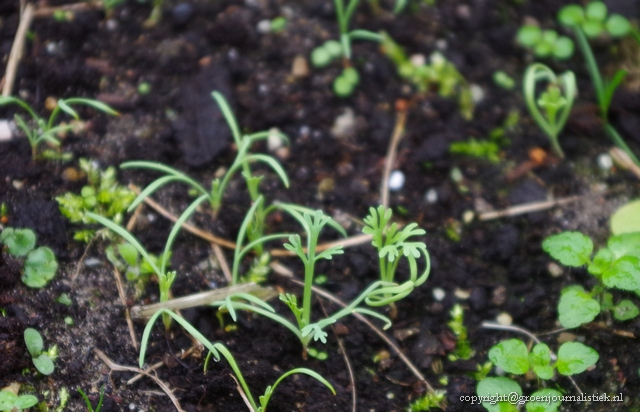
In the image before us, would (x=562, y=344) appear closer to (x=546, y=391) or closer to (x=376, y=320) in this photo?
(x=546, y=391)

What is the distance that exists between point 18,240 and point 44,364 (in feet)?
1.39

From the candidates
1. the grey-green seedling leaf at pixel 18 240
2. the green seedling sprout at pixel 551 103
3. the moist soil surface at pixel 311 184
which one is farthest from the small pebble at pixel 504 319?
the grey-green seedling leaf at pixel 18 240

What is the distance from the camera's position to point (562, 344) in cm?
203

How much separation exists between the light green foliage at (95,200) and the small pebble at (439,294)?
1.08 m

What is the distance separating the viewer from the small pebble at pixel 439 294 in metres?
2.20

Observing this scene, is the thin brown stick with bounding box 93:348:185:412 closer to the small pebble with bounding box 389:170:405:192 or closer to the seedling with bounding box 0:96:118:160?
the seedling with bounding box 0:96:118:160

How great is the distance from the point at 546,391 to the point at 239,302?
0.94 metres

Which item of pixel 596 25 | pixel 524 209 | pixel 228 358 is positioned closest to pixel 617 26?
pixel 596 25

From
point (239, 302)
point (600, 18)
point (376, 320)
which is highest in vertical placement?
point (600, 18)

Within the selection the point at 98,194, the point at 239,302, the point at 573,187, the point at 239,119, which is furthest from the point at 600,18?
the point at 98,194

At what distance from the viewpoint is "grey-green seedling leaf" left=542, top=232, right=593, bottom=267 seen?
2.06 meters

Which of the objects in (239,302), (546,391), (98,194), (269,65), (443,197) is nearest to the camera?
(546,391)

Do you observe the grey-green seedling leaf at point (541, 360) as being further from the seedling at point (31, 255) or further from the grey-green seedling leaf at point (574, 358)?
the seedling at point (31, 255)

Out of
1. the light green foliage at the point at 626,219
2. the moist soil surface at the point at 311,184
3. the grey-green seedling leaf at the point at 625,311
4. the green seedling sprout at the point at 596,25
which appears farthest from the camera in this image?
the green seedling sprout at the point at 596,25
